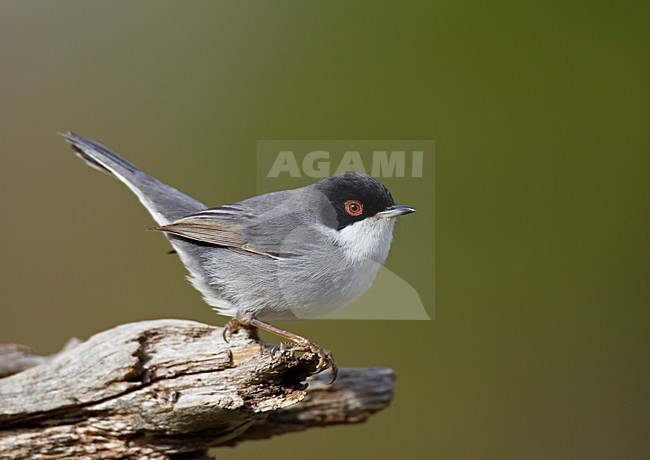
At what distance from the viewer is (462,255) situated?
18.9 ft

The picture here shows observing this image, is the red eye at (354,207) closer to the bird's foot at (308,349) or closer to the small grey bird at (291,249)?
the small grey bird at (291,249)

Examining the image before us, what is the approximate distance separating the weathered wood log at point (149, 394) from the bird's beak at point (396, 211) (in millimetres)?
780

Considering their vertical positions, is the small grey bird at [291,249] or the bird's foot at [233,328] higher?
the small grey bird at [291,249]

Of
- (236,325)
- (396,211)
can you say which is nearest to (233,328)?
(236,325)

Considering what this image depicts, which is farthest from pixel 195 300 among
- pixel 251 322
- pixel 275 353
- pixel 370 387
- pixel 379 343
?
pixel 275 353

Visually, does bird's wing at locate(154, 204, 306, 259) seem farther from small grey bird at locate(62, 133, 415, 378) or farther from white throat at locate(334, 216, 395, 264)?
white throat at locate(334, 216, 395, 264)

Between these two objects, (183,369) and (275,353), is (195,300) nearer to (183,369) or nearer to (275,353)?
(183,369)

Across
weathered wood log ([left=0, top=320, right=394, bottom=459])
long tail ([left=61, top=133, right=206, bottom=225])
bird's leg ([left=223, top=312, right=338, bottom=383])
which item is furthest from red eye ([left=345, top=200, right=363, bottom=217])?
long tail ([left=61, top=133, right=206, bottom=225])

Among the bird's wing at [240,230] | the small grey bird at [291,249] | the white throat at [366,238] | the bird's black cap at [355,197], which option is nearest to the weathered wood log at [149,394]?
the small grey bird at [291,249]

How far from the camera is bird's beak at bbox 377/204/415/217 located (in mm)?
3229

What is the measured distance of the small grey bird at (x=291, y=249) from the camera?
3215mm

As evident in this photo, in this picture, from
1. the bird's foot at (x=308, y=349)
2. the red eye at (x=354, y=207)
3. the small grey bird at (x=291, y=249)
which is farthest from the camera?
the red eye at (x=354, y=207)

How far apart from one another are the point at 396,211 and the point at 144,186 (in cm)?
152

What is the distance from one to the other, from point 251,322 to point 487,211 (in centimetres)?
310
